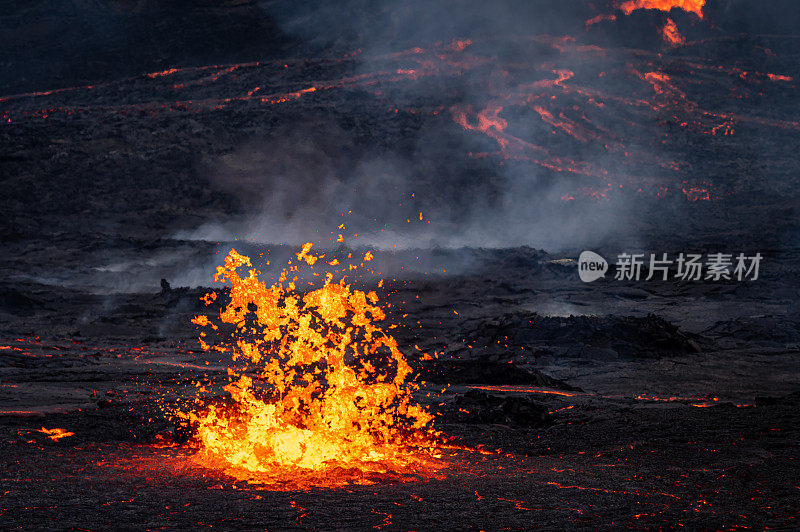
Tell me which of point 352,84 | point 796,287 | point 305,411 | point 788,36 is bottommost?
point 305,411

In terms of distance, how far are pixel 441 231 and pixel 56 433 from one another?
25.9 meters

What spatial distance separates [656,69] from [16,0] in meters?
47.7

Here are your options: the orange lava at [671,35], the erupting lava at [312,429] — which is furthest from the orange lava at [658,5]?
the erupting lava at [312,429]

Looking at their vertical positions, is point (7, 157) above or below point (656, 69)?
below

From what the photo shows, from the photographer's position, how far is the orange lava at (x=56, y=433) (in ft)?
22.4

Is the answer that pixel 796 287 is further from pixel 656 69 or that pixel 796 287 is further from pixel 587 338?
pixel 656 69

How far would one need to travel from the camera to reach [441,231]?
32250 mm

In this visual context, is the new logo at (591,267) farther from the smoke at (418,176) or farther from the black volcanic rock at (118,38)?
the black volcanic rock at (118,38)

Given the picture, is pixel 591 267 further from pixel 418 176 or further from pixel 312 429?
pixel 312 429

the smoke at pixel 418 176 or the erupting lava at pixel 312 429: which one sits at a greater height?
the smoke at pixel 418 176

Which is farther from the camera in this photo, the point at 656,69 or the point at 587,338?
the point at 656,69

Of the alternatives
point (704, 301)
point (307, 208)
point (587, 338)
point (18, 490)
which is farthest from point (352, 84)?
point (18, 490)

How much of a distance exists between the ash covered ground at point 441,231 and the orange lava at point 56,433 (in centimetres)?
8

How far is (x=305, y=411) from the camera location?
821cm
